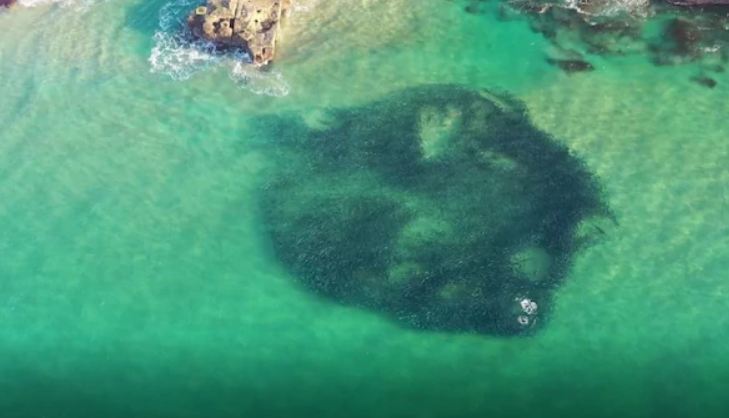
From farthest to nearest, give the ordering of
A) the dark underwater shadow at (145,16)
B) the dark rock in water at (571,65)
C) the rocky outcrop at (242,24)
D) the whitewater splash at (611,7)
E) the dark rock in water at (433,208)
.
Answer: the dark underwater shadow at (145,16) < the whitewater splash at (611,7) < the rocky outcrop at (242,24) < the dark rock in water at (571,65) < the dark rock in water at (433,208)

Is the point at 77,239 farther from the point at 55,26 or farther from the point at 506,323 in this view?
the point at 506,323

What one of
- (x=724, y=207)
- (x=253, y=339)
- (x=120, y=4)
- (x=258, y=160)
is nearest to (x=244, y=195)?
(x=258, y=160)

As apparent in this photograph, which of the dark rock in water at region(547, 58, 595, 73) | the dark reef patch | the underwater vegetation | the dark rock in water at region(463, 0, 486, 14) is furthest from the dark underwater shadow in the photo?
the dark rock in water at region(547, 58, 595, 73)

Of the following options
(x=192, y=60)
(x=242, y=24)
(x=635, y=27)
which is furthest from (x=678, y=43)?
(x=192, y=60)

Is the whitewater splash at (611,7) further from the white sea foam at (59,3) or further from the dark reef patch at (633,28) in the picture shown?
the white sea foam at (59,3)

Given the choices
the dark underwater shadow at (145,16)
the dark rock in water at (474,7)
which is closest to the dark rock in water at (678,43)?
the dark rock in water at (474,7)

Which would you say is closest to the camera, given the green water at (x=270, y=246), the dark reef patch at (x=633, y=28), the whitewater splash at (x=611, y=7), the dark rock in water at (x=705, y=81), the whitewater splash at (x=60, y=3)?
the green water at (x=270, y=246)

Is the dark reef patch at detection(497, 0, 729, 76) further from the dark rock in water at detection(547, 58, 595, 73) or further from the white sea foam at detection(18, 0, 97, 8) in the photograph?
the white sea foam at detection(18, 0, 97, 8)
